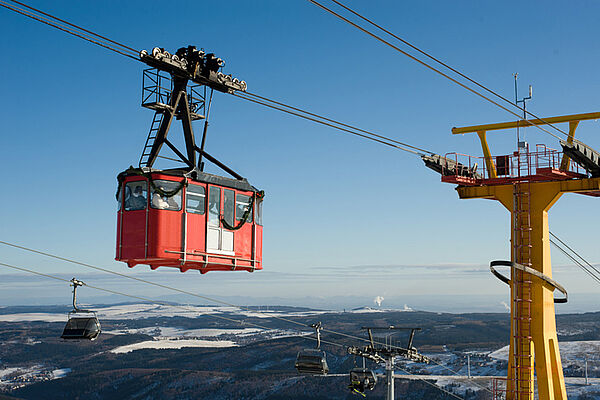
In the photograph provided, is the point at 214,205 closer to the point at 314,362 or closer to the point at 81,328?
the point at 81,328

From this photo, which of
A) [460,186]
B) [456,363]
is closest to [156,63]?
[460,186]

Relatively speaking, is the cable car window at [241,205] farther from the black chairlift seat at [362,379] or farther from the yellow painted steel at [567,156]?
the yellow painted steel at [567,156]

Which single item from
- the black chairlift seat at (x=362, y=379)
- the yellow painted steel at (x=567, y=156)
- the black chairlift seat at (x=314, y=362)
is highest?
the yellow painted steel at (x=567, y=156)

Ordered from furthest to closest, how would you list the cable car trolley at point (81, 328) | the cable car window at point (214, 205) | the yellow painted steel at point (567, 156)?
1. the yellow painted steel at point (567, 156)
2. the cable car trolley at point (81, 328)
3. the cable car window at point (214, 205)

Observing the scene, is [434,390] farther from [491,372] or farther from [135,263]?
[135,263]

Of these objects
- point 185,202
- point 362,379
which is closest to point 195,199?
point 185,202

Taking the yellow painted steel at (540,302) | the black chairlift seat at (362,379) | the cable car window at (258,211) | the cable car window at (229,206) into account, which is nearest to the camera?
the cable car window at (229,206)

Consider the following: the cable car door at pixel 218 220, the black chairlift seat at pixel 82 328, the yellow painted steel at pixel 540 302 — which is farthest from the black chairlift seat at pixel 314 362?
the cable car door at pixel 218 220
